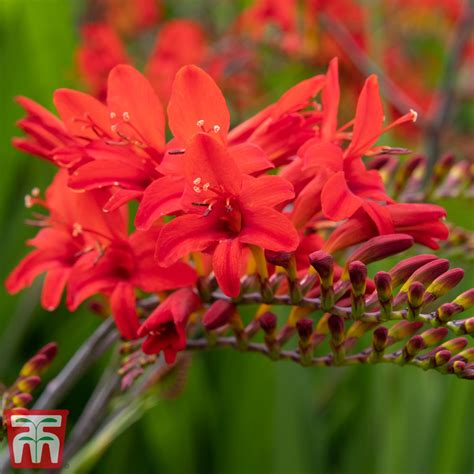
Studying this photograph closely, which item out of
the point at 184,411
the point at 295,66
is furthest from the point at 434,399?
the point at 295,66

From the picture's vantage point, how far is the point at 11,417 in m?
0.51

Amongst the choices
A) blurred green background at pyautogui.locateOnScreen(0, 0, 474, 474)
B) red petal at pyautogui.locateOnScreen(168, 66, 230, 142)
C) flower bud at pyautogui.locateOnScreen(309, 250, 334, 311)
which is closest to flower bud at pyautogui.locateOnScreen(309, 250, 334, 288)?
flower bud at pyautogui.locateOnScreen(309, 250, 334, 311)

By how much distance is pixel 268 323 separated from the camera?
565 mm

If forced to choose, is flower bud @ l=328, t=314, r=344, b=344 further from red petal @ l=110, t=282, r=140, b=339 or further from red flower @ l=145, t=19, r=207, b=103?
red flower @ l=145, t=19, r=207, b=103

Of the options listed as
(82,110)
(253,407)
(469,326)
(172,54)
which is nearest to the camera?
(469,326)

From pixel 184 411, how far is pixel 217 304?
0.59m

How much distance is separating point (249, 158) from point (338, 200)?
0.21ft

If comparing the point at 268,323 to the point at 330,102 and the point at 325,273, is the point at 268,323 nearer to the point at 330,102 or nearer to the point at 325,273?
the point at 325,273

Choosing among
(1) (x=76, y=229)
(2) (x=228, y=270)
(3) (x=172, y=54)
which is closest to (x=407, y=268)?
(2) (x=228, y=270)

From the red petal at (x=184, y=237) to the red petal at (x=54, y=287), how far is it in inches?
5.6

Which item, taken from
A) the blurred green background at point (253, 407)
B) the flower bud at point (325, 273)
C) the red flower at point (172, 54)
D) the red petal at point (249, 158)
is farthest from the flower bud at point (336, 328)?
the red flower at point (172, 54)

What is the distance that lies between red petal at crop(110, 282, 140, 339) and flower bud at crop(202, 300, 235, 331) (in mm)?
49

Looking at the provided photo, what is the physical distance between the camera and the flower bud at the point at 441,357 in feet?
1.67

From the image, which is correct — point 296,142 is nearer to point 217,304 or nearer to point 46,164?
point 217,304
